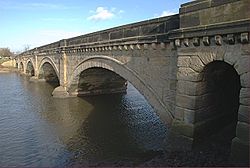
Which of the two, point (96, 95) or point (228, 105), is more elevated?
point (228, 105)

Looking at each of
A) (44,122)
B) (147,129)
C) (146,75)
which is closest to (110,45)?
(146,75)

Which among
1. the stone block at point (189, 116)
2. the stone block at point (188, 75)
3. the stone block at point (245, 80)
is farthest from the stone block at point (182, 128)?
the stone block at point (245, 80)

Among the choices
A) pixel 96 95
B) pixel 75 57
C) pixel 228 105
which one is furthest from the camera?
pixel 96 95

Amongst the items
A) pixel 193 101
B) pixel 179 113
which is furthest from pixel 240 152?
pixel 179 113

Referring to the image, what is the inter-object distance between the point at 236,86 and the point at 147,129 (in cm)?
560

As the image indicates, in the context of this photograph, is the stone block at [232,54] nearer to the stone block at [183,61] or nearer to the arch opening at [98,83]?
the stone block at [183,61]

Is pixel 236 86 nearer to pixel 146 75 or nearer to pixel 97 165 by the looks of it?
pixel 146 75

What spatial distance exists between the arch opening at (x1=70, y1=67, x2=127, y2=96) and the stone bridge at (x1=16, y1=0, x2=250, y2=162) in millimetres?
7995

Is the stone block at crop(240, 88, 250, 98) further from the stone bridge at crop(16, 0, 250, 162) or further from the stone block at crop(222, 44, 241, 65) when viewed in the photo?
the stone block at crop(222, 44, 241, 65)

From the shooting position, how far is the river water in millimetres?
11336

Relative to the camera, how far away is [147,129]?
15.0 m

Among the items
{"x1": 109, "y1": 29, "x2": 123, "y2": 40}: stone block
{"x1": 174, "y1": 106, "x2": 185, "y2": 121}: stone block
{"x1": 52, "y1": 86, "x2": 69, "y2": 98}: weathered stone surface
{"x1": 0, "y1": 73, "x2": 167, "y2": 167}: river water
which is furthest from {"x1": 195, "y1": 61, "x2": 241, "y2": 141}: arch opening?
{"x1": 52, "y1": 86, "x2": 69, "y2": 98}: weathered stone surface

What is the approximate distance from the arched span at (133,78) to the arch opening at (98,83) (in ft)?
7.39

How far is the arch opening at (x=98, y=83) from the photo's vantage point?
80.4 feet
